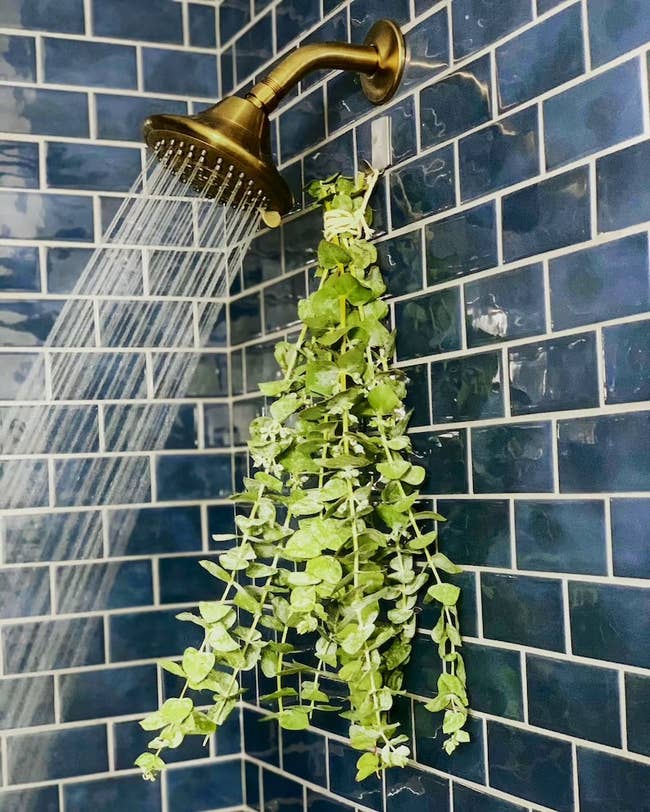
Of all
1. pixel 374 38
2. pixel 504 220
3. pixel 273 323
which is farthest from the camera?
pixel 273 323

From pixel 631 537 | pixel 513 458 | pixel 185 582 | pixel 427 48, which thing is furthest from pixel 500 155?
pixel 185 582

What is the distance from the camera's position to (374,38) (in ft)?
4.62

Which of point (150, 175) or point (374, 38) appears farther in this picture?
point (150, 175)

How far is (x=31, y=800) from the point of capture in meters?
1.70

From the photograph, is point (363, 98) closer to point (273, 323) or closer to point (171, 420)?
point (273, 323)

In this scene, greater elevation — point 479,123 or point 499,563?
point 479,123

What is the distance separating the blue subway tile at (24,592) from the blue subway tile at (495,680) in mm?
777

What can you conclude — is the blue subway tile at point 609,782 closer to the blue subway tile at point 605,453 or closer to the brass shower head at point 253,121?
the blue subway tile at point 605,453

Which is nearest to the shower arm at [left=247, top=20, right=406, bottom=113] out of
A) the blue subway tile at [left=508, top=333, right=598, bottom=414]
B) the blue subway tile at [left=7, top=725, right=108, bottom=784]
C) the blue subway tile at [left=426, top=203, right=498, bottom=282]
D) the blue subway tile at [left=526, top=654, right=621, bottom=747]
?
the blue subway tile at [left=426, top=203, right=498, bottom=282]

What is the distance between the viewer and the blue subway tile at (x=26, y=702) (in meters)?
1.70

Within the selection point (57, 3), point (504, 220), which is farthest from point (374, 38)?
point (57, 3)

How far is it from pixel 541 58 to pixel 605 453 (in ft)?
1.40

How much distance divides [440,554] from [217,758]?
0.79 metres

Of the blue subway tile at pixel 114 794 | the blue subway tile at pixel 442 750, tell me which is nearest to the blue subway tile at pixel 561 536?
the blue subway tile at pixel 442 750
